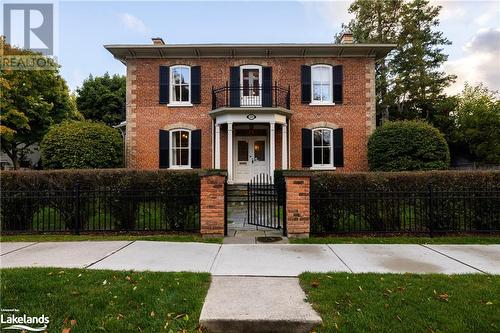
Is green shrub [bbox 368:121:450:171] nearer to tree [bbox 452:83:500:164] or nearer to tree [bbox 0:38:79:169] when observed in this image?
tree [bbox 452:83:500:164]

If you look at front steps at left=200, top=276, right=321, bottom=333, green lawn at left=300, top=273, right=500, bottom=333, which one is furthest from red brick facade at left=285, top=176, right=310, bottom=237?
front steps at left=200, top=276, right=321, bottom=333

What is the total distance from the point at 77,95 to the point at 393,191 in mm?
35486

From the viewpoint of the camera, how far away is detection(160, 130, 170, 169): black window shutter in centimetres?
1495

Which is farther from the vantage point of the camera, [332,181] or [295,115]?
[295,115]

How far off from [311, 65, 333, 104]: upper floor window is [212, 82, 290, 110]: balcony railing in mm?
1458

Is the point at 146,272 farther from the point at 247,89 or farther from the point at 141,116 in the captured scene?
the point at 141,116

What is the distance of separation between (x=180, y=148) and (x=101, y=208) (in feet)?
27.2

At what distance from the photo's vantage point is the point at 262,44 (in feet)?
47.7

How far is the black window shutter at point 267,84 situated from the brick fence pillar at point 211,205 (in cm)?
918

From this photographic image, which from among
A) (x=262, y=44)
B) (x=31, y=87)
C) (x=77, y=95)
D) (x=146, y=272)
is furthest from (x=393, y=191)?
(x=77, y=95)

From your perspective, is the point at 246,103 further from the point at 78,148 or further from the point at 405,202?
the point at 405,202

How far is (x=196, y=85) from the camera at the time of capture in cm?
1512

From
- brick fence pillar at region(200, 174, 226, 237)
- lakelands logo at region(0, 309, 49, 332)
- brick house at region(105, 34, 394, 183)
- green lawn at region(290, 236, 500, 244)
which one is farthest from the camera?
brick house at region(105, 34, 394, 183)

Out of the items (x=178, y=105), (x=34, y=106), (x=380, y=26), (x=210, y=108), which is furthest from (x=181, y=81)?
(x=380, y=26)
